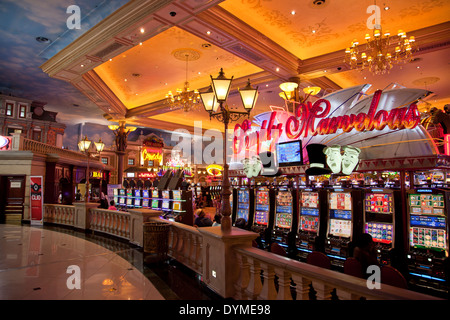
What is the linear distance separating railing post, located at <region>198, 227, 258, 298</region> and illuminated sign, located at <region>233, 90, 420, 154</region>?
10.5 ft

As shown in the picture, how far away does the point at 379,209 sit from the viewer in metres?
4.43

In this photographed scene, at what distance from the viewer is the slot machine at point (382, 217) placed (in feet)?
13.8

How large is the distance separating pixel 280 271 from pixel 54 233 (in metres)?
7.69

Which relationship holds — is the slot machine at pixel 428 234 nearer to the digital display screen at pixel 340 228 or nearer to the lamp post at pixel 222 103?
the digital display screen at pixel 340 228

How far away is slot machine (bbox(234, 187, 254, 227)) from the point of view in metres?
6.63

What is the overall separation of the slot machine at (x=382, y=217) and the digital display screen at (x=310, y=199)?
876mm

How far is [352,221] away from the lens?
470 centimetres

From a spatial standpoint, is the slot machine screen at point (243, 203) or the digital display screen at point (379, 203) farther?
the slot machine screen at point (243, 203)

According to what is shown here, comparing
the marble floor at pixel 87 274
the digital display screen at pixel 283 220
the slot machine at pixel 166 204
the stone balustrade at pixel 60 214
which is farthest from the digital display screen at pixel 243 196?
the stone balustrade at pixel 60 214

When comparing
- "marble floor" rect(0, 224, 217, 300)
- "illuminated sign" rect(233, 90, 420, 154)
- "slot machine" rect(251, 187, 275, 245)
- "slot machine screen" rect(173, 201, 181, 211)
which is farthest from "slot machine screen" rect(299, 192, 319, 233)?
"slot machine screen" rect(173, 201, 181, 211)

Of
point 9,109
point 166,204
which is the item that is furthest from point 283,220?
point 9,109

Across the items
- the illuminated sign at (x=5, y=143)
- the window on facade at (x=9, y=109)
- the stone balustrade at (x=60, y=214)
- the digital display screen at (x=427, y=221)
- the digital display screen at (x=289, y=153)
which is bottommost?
the stone balustrade at (x=60, y=214)

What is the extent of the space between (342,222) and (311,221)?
0.59 metres

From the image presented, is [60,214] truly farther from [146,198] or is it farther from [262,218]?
[262,218]
